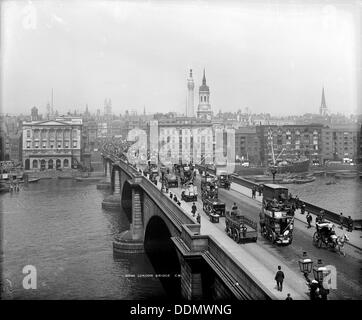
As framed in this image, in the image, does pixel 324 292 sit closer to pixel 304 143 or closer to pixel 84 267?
pixel 84 267

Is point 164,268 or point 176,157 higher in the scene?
point 176,157

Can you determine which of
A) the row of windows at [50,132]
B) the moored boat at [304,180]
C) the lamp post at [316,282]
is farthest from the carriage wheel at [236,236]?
the row of windows at [50,132]

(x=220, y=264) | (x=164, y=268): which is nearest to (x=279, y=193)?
(x=220, y=264)

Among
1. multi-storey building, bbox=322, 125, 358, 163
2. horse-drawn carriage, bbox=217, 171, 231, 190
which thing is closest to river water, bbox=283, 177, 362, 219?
multi-storey building, bbox=322, 125, 358, 163

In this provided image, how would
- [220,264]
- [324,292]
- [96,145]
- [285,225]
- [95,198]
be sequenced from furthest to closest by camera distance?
[96,145] < [95,198] < [285,225] < [220,264] < [324,292]

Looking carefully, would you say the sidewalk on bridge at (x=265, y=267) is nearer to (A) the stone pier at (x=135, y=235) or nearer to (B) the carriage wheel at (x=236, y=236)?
(B) the carriage wheel at (x=236, y=236)

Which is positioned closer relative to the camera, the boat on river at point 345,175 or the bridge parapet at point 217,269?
the bridge parapet at point 217,269

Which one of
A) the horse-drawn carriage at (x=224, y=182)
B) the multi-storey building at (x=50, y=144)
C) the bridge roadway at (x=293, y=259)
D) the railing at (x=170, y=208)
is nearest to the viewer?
the bridge roadway at (x=293, y=259)

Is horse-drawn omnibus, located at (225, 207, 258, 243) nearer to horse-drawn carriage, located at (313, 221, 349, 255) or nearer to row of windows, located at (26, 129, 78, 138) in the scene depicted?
horse-drawn carriage, located at (313, 221, 349, 255)
